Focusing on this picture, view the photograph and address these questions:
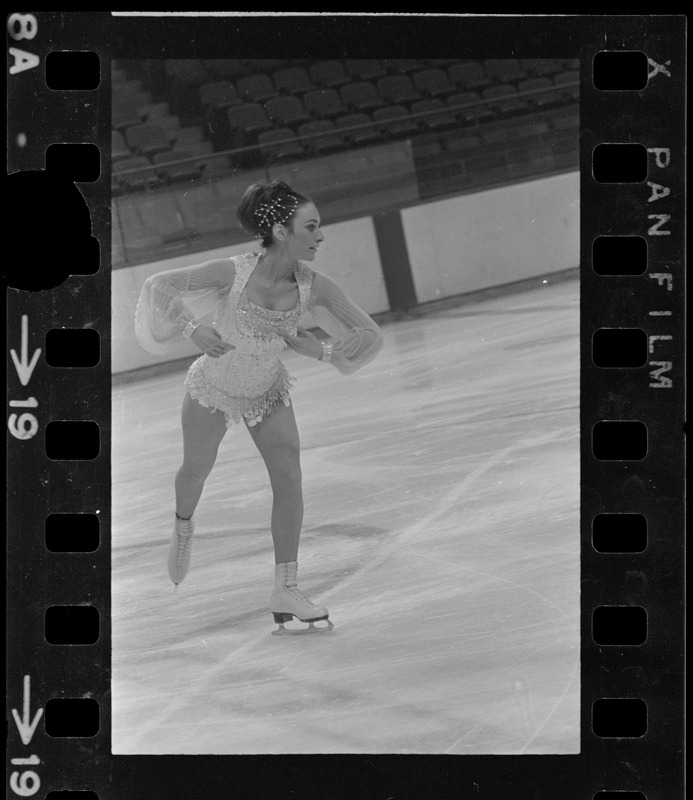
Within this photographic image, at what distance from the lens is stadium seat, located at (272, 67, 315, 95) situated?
4992mm

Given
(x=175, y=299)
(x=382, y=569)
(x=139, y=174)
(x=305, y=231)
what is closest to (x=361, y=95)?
(x=305, y=231)

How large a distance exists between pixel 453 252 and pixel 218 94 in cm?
78

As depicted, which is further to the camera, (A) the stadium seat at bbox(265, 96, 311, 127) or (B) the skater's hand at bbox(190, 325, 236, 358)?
(B) the skater's hand at bbox(190, 325, 236, 358)

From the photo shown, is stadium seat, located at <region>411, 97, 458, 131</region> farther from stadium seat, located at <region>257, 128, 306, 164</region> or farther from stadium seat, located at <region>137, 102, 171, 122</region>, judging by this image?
stadium seat, located at <region>137, 102, 171, 122</region>

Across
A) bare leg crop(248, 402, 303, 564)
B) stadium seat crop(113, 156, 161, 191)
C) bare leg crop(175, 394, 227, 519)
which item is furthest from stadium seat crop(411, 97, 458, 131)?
bare leg crop(175, 394, 227, 519)

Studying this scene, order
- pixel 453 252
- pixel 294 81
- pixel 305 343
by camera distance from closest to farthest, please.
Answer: pixel 294 81 < pixel 305 343 < pixel 453 252

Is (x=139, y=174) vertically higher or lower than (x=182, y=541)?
higher

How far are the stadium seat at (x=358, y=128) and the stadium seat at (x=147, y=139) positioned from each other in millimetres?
467

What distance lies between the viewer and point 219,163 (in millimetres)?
5035

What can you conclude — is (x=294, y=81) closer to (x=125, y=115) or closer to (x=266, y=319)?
(x=125, y=115)

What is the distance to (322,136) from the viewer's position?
16.5ft

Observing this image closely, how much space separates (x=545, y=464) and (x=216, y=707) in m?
1.10

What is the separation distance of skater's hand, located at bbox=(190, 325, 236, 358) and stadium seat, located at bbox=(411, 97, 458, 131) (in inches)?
31.5

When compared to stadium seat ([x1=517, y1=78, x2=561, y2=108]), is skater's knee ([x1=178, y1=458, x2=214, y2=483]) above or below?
below
